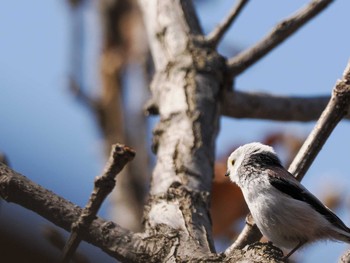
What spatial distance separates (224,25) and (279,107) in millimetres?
679

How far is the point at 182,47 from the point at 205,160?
872 millimetres

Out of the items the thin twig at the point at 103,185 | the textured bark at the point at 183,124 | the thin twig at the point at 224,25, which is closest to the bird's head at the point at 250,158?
the textured bark at the point at 183,124

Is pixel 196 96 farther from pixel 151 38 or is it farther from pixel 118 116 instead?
pixel 118 116

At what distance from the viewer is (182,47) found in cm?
322

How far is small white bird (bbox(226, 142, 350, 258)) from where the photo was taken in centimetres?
221

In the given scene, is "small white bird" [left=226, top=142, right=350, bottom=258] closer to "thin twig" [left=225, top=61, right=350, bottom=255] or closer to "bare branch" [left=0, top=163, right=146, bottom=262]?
"thin twig" [left=225, top=61, right=350, bottom=255]

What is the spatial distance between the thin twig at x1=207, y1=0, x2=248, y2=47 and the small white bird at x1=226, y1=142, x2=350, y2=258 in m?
1.19

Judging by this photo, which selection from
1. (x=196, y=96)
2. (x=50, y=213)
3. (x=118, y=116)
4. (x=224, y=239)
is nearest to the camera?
(x=50, y=213)

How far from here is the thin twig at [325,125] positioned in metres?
2.09

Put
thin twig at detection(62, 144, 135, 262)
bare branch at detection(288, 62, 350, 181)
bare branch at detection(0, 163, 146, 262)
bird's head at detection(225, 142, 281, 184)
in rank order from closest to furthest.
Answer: thin twig at detection(62, 144, 135, 262) < bare branch at detection(0, 163, 146, 262) < bare branch at detection(288, 62, 350, 181) < bird's head at detection(225, 142, 281, 184)

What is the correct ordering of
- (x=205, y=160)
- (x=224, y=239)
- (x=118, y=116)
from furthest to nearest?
1. (x=118, y=116)
2. (x=224, y=239)
3. (x=205, y=160)

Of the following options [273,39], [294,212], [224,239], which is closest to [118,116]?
[224,239]

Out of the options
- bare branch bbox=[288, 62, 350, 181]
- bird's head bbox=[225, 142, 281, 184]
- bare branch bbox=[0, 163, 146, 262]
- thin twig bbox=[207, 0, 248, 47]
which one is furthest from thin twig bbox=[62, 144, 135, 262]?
thin twig bbox=[207, 0, 248, 47]

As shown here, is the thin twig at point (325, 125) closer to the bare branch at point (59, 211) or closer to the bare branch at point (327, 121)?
the bare branch at point (327, 121)
